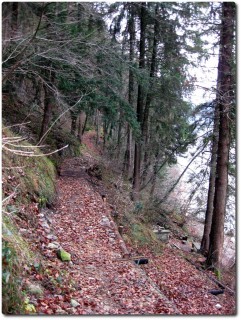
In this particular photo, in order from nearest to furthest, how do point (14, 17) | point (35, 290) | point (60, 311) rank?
point (60, 311)
point (35, 290)
point (14, 17)

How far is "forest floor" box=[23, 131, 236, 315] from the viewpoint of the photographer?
3.22 m

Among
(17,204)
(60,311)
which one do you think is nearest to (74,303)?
(60,311)

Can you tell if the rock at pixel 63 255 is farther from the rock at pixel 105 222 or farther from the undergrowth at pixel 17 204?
the rock at pixel 105 222

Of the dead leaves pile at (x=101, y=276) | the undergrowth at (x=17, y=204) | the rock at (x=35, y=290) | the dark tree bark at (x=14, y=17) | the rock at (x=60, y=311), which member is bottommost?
the dead leaves pile at (x=101, y=276)

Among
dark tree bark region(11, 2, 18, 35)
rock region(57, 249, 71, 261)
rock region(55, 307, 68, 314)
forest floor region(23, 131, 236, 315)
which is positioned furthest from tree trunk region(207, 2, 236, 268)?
rock region(55, 307, 68, 314)

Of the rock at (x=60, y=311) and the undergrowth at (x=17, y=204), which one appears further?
the rock at (x=60, y=311)

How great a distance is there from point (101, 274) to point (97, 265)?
1.05ft

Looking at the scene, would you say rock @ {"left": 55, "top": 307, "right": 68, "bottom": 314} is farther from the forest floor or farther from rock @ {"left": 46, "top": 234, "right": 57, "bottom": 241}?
rock @ {"left": 46, "top": 234, "right": 57, "bottom": 241}

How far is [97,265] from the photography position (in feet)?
15.0

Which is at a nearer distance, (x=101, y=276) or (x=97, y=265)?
(x=101, y=276)

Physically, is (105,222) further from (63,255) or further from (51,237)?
(63,255)

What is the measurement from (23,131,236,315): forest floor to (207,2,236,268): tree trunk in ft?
2.59

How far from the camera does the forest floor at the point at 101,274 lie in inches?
127

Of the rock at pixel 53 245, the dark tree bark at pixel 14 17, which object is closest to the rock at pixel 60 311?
the rock at pixel 53 245
